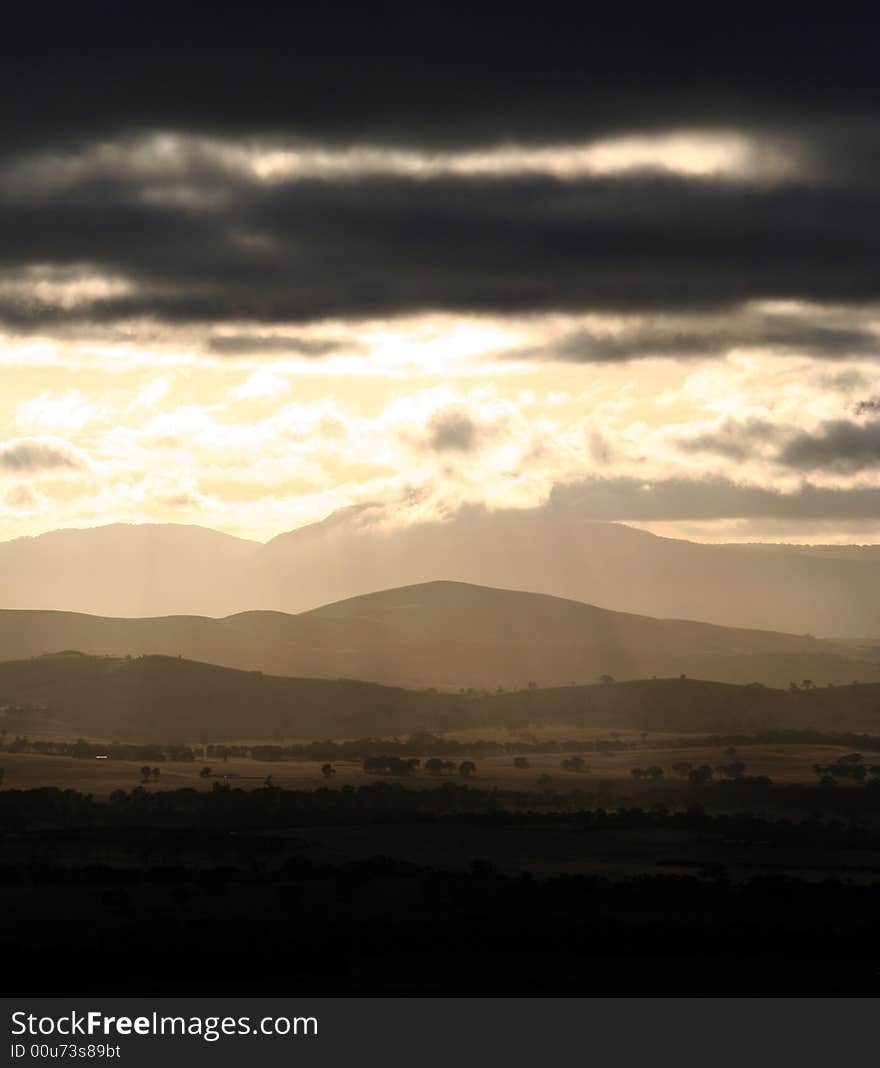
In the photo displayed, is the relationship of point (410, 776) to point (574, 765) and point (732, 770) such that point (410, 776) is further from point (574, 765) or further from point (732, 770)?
point (732, 770)

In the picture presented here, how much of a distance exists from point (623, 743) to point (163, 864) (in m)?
120

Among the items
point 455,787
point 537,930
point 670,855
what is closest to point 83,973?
point 537,930

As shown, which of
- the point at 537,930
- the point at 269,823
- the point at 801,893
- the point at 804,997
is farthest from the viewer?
the point at 269,823

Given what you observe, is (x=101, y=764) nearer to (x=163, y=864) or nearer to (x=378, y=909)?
(x=163, y=864)

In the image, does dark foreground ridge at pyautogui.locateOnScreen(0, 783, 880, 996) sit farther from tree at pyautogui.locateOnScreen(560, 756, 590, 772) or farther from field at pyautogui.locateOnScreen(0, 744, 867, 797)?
tree at pyautogui.locateOnScreen(560, 756, 590, 772)

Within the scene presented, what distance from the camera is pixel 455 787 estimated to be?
436 ft

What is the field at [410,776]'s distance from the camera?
14212 cm

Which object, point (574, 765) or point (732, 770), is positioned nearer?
point (732, 770)

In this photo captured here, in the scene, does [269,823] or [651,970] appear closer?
[651,970]

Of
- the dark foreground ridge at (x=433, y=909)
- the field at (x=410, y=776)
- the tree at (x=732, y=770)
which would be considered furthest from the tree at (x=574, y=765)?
the dark foreground ridge at (x=433, y=909)

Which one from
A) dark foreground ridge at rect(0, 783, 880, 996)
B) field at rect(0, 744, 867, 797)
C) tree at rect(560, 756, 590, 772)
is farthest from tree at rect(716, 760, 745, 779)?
dark foreground ridge at rect(0, 783, 880, 996)

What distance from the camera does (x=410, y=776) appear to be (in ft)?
502

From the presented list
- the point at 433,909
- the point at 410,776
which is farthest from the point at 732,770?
the point at 433,909

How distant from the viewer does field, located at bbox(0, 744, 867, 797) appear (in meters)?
142
